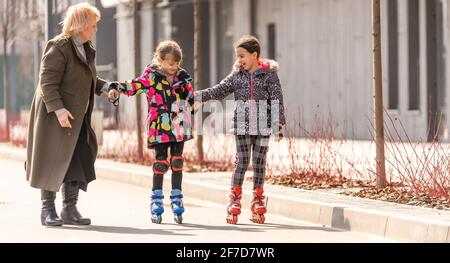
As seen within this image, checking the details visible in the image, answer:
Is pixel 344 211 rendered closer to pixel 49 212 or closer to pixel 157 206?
pixel 157 206

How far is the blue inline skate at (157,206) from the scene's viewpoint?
9.45m

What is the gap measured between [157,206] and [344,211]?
158 centimetres

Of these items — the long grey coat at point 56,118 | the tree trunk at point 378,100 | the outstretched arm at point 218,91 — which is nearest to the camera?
the long grey coat at point 56,118

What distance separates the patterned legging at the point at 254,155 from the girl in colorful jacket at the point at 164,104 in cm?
47

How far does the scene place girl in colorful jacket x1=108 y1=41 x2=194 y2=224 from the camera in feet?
30.7

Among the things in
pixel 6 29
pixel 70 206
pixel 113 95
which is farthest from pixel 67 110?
pixel 6 29

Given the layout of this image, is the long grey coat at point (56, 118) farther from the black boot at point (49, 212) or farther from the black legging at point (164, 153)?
the black legging at point (164, 153)

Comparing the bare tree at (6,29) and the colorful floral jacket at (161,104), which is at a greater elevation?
the bare tree at (6,29)

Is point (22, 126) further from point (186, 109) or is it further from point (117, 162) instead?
point (186, 109)

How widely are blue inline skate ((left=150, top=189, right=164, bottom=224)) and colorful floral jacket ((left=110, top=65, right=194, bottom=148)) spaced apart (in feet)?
1.35

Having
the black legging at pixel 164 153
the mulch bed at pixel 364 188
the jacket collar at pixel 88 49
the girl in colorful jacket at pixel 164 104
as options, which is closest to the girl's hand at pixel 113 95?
the girl in colorful jacket at pixel 164 104

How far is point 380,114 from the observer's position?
1081 centimetres

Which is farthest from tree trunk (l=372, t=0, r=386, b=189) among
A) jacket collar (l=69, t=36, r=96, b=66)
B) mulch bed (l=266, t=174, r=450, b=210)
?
jacket collar (l=69, t=36, r=96, b=66)
